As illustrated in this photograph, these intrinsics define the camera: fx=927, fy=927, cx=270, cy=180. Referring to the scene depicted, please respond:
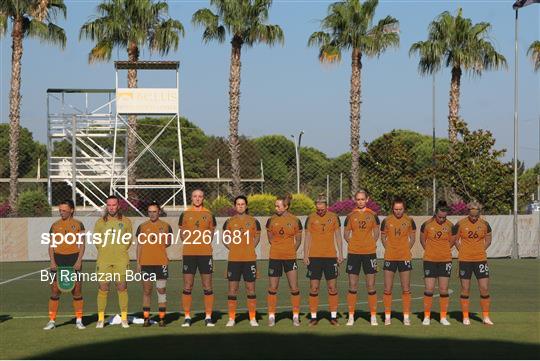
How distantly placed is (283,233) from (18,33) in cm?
3116

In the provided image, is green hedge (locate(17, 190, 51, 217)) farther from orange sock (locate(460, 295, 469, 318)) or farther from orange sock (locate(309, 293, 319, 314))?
orange sock (locate(460, 295, 469, 318))

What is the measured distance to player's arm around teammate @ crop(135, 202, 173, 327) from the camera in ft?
50.0

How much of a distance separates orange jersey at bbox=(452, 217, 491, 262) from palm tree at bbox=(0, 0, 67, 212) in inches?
1096

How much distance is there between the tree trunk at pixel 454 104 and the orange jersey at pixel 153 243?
108 feet

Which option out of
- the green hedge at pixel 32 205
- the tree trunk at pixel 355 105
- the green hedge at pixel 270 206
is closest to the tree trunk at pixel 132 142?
the green hedge at pixel 32 205

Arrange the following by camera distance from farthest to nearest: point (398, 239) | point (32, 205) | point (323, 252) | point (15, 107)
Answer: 1. point (15, 107)
2. point (32, 205)
3. point (398, 239)
4. point (323, 252)

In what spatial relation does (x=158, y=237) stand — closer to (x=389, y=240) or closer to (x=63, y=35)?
(x=389, y=240)

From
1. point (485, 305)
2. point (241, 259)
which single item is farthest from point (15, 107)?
point (485, 305)

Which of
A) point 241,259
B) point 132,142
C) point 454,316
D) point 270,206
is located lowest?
point 454,316

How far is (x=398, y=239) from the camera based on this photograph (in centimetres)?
1577

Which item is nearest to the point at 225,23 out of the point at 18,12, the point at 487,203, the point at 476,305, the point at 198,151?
the point at 18,12

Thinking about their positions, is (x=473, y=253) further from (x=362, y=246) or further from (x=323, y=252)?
(x=323, y=252)

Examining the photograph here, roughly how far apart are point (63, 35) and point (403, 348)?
3741cm

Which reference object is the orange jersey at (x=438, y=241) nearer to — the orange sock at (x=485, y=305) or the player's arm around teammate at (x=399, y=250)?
the player's arm around teammate at (x=399, y=250)
